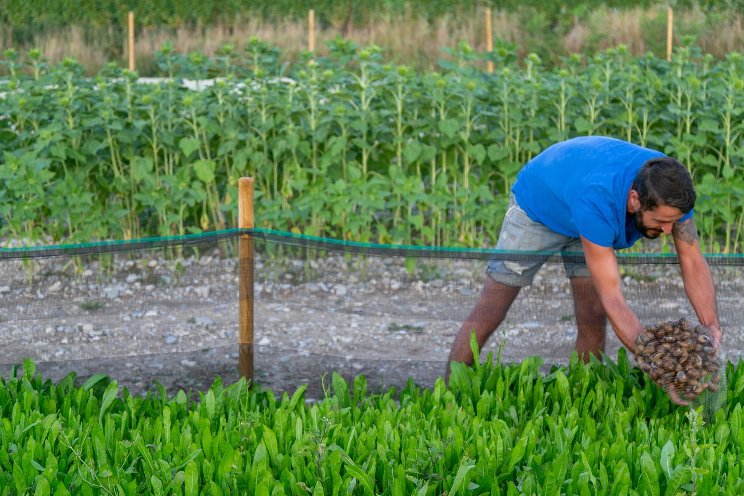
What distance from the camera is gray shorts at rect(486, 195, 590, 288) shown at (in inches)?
152

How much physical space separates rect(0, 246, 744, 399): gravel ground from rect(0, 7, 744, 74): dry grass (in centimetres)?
1307

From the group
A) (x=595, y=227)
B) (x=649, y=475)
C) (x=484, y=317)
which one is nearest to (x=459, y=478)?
(x=649, y=475)

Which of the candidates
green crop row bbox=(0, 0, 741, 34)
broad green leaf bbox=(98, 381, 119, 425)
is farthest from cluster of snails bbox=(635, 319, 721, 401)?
green crop row bbox=(0, 0, 741, 34)

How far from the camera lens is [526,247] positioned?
13.3ft

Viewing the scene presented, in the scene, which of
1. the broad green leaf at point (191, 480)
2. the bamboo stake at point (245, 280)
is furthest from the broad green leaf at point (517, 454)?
the bamboo stake at point (245, 280)

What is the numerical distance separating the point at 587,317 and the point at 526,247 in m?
0.35

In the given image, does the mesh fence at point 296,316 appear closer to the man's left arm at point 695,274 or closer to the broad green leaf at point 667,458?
the man's left arm at point 695,274

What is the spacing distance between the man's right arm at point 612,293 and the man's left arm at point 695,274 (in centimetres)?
35

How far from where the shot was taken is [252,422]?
314 cm

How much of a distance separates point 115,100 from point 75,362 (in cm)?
242

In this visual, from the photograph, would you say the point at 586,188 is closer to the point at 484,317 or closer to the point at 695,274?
the point at 695,274

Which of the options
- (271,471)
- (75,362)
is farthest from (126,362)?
(271,471)

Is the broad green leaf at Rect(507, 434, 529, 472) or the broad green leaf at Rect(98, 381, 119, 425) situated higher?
the broad green leaf at Rect(507, 434, 529, 472)

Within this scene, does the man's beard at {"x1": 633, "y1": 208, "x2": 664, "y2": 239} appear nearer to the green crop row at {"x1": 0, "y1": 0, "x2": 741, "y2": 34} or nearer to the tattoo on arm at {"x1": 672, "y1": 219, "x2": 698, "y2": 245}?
the tattoo on arm at {"x1": 672, "y1": 219, "x2": 698, "y2": 245}
